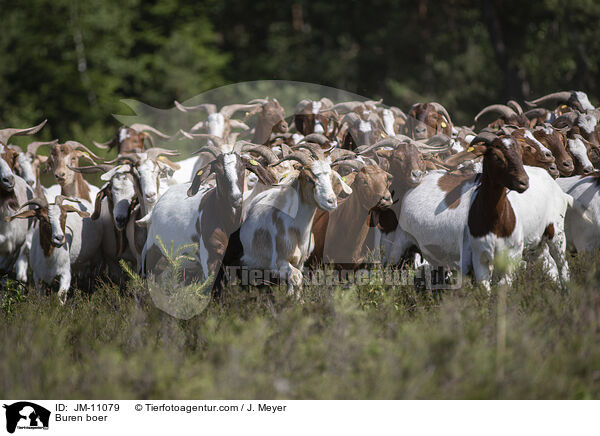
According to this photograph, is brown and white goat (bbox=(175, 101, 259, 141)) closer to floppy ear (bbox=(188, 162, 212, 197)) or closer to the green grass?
floppy ear (bbox=(188, 162, 212, 197))

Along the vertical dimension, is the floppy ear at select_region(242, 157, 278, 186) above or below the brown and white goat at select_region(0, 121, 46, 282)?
above

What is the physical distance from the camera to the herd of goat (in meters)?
7.14

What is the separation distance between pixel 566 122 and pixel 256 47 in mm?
27047

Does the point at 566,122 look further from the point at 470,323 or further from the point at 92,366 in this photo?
the point at 92,366

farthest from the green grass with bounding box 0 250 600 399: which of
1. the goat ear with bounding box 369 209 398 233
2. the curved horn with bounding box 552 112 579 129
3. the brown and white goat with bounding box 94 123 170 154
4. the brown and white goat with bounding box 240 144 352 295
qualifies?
the brown and white goat with bounding box 94 123 170 154

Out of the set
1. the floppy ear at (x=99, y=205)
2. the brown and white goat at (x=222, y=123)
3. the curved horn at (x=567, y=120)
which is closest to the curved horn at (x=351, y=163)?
the floppy ear at (x=99, y=205)

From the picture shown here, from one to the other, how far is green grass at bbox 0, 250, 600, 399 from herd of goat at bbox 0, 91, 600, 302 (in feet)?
2.29

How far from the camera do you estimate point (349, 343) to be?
17.1 feet

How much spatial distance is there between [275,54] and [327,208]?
1095 inches

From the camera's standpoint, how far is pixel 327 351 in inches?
204

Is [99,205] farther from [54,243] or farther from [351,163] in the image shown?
[351,163]

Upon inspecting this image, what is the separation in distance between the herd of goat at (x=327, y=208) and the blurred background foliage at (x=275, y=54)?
14.9m

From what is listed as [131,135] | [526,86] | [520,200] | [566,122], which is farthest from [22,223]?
[526,86]

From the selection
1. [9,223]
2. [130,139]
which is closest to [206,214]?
[9,223]
